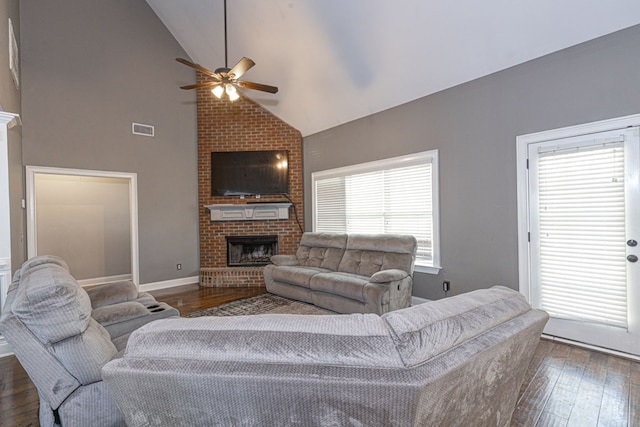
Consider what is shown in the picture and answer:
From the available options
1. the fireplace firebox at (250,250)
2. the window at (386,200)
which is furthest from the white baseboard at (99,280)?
the window at (386,200)

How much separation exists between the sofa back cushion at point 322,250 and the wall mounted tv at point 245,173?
144cm

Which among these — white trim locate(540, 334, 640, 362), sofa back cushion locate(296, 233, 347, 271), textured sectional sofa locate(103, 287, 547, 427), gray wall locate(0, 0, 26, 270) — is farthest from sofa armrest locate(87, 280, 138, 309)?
white trim locate(540, 334, 640, 362)

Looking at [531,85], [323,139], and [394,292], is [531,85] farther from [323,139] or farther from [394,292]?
[323,139]

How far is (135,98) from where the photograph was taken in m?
5.35

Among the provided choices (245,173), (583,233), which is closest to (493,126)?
(583,233)

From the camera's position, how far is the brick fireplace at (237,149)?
600 cm

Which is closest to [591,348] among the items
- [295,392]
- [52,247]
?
[295,392]

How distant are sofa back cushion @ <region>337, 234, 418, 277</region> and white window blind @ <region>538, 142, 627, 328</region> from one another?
4.46ft

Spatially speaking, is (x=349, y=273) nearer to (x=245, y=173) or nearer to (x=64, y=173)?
(x=245, y=173)

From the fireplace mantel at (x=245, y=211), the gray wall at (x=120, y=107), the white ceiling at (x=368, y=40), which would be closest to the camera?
the white ceiling at (x=368, y=40)

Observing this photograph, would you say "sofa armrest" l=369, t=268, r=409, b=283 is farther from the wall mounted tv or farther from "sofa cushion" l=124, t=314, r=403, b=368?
the wall mounted tv

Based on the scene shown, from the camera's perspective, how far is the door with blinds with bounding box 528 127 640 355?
8.91ft

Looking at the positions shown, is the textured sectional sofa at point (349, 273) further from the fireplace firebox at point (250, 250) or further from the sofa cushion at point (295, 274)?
the fireplace firebox at point (250, 250)

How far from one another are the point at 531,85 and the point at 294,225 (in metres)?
4.20
